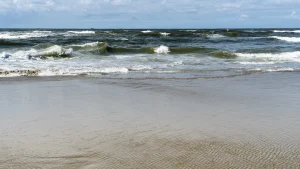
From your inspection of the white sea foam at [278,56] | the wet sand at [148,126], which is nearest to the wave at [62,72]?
the wet sand at [148,126]

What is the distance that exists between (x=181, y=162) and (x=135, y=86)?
5.48m

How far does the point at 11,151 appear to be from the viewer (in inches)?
184

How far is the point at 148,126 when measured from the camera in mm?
A: 5863

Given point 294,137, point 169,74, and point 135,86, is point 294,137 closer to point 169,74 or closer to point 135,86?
point 135,86

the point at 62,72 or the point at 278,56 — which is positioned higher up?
the point at 62,72

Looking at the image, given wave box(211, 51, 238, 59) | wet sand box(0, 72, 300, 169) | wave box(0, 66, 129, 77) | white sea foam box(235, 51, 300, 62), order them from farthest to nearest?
wave box(211, 51, 238, 59), white sea foam box(235, 51, 300, 62), wave box(0, 66, 129, 77), wet sand box(0, 72, 300, 169)

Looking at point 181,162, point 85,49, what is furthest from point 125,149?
point 85,49

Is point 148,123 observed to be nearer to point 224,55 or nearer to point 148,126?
point 148,126

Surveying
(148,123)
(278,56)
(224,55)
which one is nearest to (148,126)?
(148,123)

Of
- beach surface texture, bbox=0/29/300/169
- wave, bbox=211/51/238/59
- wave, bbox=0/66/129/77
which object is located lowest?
wave, bbox=211/51/238/59

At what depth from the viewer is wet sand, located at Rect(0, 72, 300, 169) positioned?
175 inches

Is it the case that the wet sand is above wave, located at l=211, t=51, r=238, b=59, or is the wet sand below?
above

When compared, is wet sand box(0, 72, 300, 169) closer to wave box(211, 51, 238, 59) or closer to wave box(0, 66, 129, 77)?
wave box(0, 66, 129, 77)

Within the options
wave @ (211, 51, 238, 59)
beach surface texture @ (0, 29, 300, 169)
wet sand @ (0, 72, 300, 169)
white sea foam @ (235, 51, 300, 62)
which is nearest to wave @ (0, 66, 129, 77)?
beach surface texture @ (0, 29, 300, 169)
